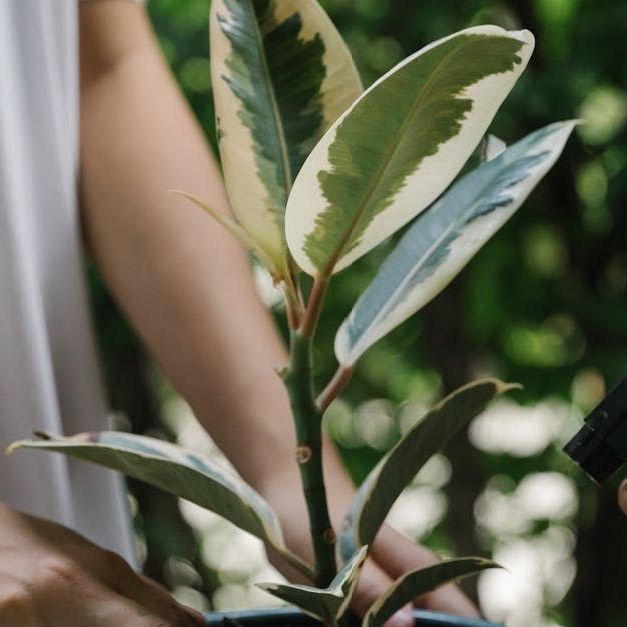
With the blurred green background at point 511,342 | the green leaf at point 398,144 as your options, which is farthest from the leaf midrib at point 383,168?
the blurred green background at point 511,342

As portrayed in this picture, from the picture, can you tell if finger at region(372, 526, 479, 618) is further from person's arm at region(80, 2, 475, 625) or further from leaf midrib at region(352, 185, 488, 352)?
leaf midrib at region(352, 185, 488, 352)

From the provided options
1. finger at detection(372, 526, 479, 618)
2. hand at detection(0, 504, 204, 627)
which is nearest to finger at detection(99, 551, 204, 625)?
hand at detection(0, 504, 204, 627)

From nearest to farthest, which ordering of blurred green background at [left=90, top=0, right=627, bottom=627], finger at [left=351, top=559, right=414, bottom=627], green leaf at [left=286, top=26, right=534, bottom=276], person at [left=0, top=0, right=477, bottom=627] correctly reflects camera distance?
1. green leaf at [left=286, top=26, right=534, bottom=276]
2. finger at [left=351, top=559, right=414, bottom=627]
3. person at [left=0, top=0, right=477, bottom=627]
4. blurred green background at [left=90, top=0, right=627, bottom=627]

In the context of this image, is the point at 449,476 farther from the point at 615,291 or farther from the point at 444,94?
the point at 444,94

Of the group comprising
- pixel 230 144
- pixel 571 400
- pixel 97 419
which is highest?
pixel 230 144

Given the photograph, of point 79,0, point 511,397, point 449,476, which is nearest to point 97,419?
point 79,0

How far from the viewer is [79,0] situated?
0.67m

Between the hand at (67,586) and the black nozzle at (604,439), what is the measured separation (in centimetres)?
15

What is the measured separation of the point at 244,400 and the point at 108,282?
0.43ft

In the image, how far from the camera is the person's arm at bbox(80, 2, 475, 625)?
0.56m

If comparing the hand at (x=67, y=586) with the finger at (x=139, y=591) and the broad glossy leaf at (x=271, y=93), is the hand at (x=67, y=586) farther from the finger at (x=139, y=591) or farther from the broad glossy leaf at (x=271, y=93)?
the broad glossy leaf at (x=271, y=93)

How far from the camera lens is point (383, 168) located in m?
0.37

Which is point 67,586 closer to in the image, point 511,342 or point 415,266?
point 415,266

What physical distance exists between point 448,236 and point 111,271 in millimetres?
280
